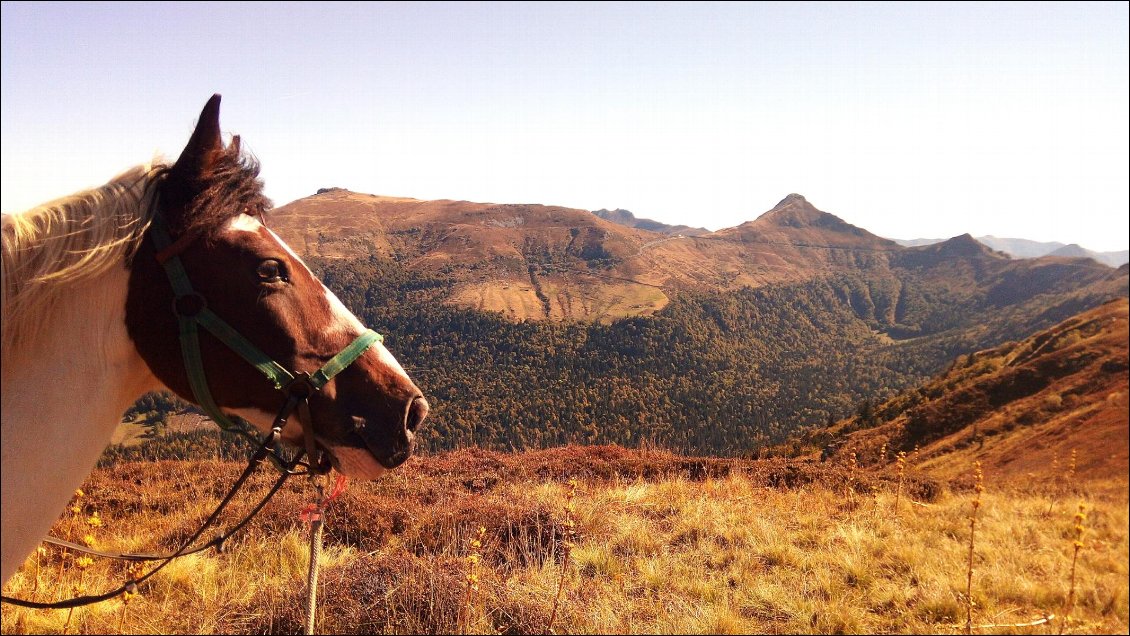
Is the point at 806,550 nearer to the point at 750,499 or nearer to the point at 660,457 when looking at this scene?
the point at 750,499

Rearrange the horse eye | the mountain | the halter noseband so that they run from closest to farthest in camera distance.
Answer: the halter noseband, the horse eye, the mountain

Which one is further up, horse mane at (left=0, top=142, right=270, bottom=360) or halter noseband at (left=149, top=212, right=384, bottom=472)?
horse mane at (left=0, top=142, right=270, bottom=360)

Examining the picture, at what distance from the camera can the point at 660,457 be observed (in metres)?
10.9

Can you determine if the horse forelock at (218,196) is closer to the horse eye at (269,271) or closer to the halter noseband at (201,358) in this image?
the halter noseband at (201,358)

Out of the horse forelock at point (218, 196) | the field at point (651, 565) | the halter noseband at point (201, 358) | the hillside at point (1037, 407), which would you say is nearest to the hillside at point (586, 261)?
the field at point (651, 565)

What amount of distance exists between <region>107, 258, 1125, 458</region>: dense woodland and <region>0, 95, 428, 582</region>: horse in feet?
190

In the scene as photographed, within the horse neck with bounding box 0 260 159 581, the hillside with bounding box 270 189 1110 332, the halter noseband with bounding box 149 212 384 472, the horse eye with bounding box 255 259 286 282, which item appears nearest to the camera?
the horse neck with bounding box 0 260 159 581

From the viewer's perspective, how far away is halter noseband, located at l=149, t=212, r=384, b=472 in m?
1.76

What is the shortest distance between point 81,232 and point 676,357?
11937 cm

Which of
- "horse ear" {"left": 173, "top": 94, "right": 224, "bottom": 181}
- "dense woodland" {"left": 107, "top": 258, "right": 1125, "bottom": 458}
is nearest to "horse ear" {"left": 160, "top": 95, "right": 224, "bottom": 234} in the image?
"horse ear" {"left": 173, "top": 94, "right": 224, "bottom": 181}

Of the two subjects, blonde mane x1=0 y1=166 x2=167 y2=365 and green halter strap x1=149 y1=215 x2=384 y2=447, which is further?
green halter strap x1=149 y1=215 x2=384 y2=447

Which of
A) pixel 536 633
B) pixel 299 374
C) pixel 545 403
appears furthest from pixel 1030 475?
pixel 545 403

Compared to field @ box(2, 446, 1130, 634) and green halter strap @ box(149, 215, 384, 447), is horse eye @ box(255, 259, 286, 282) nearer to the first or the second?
green halter strap @ box(149, 215, 384, 447)

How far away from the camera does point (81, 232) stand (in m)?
1.67
